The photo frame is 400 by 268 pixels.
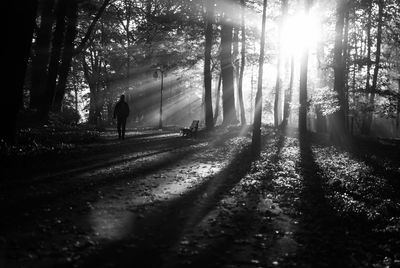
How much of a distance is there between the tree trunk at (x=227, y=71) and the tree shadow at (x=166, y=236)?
63.2ft

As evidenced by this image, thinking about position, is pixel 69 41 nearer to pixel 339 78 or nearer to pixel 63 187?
pixel 339 78

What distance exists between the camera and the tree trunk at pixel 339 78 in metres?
20.0

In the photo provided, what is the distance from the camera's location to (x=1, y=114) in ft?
36.1

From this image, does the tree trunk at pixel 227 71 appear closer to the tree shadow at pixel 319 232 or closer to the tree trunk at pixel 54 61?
the tree trunk at pixel 54 61

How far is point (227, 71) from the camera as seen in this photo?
2939 cm

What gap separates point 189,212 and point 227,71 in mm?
22644

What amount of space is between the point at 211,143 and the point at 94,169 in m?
9.51

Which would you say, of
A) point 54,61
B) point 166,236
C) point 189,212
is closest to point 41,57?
point 54,61

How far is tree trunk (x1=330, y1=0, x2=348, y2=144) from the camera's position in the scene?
1995cm

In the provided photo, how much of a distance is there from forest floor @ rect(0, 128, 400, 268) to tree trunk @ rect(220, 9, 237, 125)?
15.3 metres

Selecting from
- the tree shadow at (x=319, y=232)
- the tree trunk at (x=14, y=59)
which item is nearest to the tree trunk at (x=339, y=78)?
the tree shadow at (x=319, y=232)

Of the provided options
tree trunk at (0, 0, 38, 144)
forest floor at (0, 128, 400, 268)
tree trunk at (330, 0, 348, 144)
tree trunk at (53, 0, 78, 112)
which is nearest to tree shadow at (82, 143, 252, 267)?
forest floor at (0, 128, 400, 268)

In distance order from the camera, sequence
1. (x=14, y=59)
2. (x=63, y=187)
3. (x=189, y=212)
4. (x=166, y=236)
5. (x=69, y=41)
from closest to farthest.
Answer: (x=166, y=236) < (x=189, y=212) < (x=63, y=187) < (x=14, y=59) < (x=69, y=41)

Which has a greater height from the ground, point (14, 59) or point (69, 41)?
point (69, 41)
